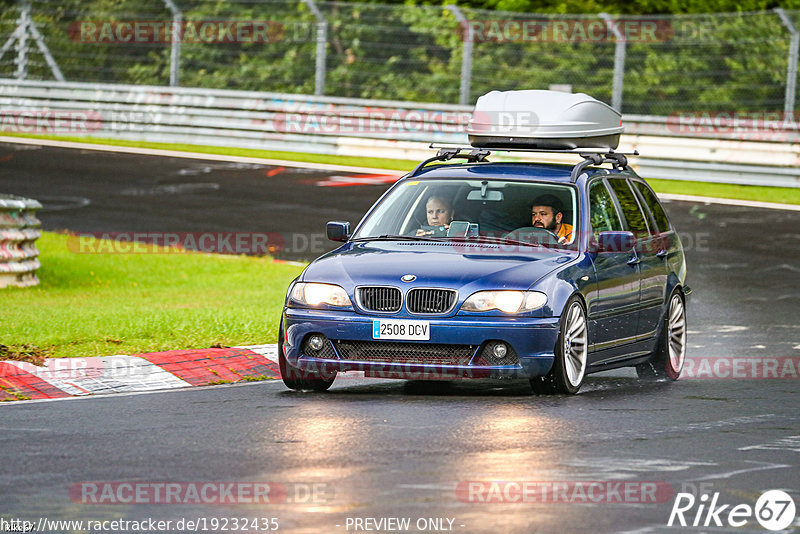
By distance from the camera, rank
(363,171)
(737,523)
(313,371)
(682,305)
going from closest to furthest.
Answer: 1. (737,523)
2. (313,371)
3. (682,305)
4. (363,171)

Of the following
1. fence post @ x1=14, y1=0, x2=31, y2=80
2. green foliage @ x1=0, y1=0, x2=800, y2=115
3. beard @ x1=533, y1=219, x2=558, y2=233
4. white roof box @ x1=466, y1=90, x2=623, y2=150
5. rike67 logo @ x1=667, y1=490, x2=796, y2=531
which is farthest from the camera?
fence post @ x1=14, y1=0, x2=31, y2=80

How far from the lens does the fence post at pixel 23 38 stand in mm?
32500

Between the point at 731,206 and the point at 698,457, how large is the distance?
16431 millimetres

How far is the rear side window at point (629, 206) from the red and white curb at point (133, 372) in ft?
9.63

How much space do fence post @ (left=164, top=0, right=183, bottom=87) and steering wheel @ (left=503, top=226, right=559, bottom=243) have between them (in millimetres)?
20018

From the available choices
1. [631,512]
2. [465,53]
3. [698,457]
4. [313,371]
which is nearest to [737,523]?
[631,512]

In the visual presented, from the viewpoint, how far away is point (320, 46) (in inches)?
1169

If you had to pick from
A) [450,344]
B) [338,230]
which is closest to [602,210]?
[338,230]

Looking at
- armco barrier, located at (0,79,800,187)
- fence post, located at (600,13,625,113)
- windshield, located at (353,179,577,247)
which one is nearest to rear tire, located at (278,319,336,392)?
windshield, located at (353,179,577,247)

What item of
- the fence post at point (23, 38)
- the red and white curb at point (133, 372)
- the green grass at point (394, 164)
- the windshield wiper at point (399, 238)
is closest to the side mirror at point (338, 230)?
the windshield wiper at point (399, 238)

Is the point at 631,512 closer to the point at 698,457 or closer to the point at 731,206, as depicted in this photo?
the point at 698,457

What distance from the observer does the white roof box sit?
12.6 m

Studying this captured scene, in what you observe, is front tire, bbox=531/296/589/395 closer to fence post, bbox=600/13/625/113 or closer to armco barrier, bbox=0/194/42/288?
armco barrier, bbox=0/194/42/288

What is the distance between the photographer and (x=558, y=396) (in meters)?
10.6
